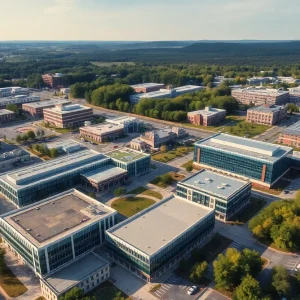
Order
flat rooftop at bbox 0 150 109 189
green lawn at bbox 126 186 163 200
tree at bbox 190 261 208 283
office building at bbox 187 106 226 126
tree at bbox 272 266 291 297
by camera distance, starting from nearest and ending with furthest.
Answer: tree at bbox 272 266 291 297, tree at bbox 190 261 208 283, flat rooftop at bbox 0 150 109 189, green lawn at bbox 126 186 163 200, office building at bbox 187 106 226 126

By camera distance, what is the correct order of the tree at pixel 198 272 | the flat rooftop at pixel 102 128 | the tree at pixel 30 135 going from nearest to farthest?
the tree at pixel 198 272, the tree at pixel 30 135, the flat rooftop at pixel 102 128

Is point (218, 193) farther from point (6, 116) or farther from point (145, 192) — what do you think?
point (6, 116)

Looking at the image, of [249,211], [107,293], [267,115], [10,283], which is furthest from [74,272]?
[267,115]

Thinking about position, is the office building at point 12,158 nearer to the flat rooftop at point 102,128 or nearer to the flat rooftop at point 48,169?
the flat rooftop at point 48,169

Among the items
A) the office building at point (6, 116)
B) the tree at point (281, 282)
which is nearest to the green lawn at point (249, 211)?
the tree at point (281, 282)

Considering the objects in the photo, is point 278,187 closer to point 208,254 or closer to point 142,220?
point 208,254

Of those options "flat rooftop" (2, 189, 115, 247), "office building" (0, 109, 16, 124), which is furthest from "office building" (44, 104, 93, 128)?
"flat rooftop" (2, 189, 115, 247)

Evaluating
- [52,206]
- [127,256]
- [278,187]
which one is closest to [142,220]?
[127,256]

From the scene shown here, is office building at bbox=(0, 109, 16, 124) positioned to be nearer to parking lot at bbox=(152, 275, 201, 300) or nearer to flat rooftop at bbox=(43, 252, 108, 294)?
flat rooftop at bbox=(43, 252, 108, 294)
